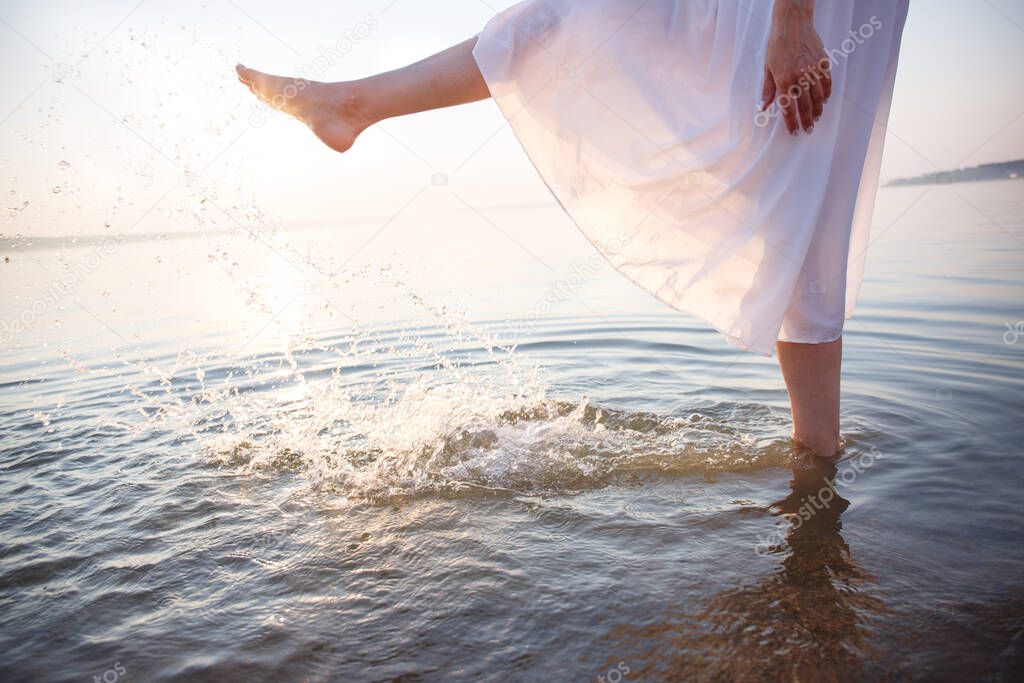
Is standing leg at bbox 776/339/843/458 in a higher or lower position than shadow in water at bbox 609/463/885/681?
higher

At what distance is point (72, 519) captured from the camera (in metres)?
2.50

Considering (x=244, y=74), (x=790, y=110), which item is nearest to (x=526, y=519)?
(x=790, y=110)

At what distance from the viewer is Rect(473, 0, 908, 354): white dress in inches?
86.6

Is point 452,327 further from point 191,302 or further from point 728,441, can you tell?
point 191,302

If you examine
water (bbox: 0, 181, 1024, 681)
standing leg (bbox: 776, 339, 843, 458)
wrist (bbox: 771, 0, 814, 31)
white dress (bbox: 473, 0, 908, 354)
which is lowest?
water (bbox: 0, 181, 1024, 681)

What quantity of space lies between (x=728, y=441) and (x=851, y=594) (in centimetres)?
131

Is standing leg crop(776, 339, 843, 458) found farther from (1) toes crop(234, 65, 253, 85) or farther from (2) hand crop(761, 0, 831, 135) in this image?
(1) toes crop(234, 65, 253, 85)

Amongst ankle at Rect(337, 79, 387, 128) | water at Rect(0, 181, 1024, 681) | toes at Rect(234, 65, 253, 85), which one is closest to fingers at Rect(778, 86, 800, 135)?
water at Rect(0, 181, 1024, 681)

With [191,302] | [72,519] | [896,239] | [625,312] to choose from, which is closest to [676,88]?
[72,519]

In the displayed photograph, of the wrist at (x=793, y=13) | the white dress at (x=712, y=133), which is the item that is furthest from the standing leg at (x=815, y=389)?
the wrist at (x=793, y=13)

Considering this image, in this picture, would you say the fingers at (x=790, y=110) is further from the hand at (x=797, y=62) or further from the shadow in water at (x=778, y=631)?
the shadow in water at (x=778, y=631)

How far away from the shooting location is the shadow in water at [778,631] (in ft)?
4.84

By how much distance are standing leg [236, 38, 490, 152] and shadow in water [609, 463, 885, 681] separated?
6.23 ft

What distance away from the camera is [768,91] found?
2.13 m
